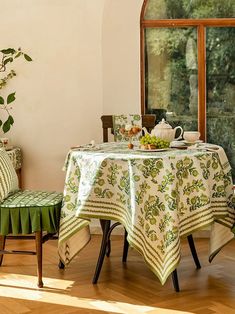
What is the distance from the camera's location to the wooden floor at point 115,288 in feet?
10.5

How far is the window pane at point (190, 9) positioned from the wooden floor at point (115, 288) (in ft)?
7.08

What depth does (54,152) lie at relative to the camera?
198 inches

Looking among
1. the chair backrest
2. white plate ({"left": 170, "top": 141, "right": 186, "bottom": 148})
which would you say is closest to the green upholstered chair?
white plate ({"left": 170, "top": 141, "right": 186, "bottom": 148})

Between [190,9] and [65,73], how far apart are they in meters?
1.29

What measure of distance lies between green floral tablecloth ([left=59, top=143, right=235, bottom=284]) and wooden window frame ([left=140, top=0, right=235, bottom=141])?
1.75 m

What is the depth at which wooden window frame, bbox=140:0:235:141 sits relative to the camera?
16.8 feet

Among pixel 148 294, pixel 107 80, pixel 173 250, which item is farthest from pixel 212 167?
pixel 107 80

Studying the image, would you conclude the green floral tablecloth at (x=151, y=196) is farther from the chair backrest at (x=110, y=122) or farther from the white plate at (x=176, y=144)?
the chair backrest at (x=110, y=122)

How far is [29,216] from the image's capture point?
3.57 metres

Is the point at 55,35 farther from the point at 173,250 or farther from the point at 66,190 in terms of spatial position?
the point at 173,250

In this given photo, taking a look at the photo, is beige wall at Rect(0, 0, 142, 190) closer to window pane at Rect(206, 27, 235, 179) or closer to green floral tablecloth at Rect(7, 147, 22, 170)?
green floral tablecloth at Rect(7, 147, 22, 170)

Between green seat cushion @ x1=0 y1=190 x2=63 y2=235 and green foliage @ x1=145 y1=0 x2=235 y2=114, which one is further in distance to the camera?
green foliage @ x1=145 y1=0 x2=235 y2=114

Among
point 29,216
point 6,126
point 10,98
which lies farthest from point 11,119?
point 29,216

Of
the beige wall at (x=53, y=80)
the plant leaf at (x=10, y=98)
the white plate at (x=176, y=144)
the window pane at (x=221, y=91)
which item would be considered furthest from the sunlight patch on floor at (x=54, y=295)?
the window pane at (x=221, y=91)
